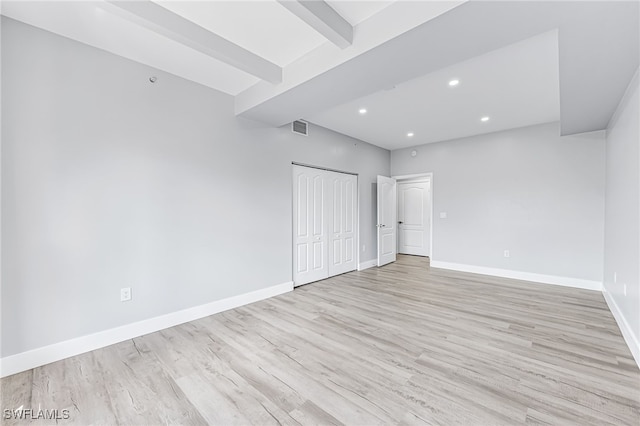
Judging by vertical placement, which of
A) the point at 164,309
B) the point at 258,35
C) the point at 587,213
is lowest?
the point at 164,309

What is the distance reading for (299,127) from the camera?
169 inches

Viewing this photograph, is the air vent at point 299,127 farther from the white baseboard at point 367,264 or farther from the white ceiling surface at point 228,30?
the white baseboard at point 367,264

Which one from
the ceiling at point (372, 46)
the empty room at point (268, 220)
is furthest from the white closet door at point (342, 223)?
the ceiling at point (372, 46)

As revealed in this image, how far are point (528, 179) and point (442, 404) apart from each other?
4611 millimetres

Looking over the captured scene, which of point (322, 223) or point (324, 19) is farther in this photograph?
point (322, 223)

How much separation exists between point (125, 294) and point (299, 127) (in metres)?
3.22

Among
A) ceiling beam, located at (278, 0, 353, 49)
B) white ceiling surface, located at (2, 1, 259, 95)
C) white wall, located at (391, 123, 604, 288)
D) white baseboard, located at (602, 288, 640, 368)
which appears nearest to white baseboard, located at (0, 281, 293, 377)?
white ceiling surface, located at (2, 1, 259, 95)

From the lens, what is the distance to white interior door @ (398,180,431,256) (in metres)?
7.42

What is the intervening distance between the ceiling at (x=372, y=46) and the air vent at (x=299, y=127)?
635 millimetres

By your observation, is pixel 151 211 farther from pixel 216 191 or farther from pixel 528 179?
pixel 528 179

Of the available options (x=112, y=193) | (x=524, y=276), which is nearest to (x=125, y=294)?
(x=112, y=193)

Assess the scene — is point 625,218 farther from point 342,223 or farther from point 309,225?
point 309,225

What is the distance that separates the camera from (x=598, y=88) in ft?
8.29

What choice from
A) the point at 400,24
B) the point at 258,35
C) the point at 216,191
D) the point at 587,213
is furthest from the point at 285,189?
the point at 587,213
